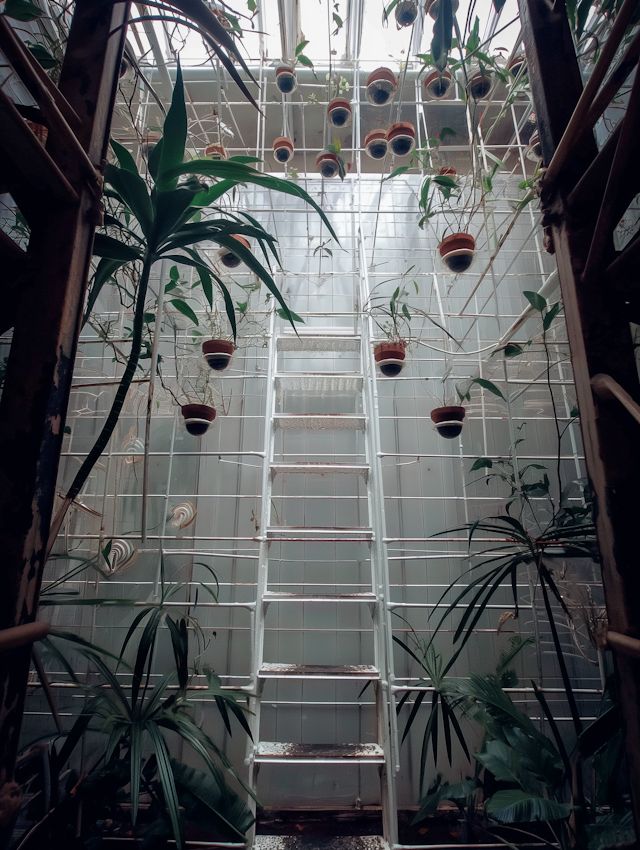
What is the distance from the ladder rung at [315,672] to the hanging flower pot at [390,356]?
62.7 inches

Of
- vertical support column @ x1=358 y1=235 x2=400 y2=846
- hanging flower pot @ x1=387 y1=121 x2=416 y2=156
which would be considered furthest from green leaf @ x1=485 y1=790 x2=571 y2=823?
hanging flower pot @ x1=387 y1=121 x2=416 y2=156

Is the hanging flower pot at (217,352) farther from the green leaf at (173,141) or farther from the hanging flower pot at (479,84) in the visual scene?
the hanging flower pot at (479,84)

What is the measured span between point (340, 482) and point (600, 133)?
256 centimetres

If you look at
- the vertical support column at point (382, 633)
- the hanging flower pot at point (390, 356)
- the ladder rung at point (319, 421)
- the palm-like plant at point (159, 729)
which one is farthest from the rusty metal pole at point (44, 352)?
the hanging flower pot at point (390, 356)

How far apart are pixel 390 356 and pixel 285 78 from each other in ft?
7.46

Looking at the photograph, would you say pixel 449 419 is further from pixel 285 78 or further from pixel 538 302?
pixel 285 78

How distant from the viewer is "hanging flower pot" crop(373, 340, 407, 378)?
2.83 metres

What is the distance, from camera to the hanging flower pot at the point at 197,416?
260 cm

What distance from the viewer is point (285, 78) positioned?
3473 mm

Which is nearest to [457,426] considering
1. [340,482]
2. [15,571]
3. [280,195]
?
[340,482]

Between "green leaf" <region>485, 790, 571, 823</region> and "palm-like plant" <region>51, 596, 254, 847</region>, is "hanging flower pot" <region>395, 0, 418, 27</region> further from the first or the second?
"green leaf" <region>485, 790, 571, 823</region>

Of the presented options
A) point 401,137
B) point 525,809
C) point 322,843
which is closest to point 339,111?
point 401,137

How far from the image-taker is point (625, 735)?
0.67 m

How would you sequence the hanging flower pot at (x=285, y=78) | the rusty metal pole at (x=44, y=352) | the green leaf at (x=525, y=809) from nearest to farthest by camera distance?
the rusty metal pole at (x=44, y=352) < the green leaf at (x=525, y=809) < the hanging flower pot at (x=285, y=78)
